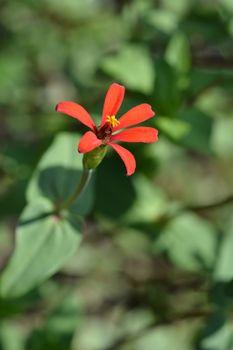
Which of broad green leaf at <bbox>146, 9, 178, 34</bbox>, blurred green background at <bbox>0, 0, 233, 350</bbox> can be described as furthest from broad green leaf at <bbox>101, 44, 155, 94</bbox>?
broad green leaf at <bbox>146, 9, 178, 34</bbox>

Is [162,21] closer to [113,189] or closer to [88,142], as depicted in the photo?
[113,189]

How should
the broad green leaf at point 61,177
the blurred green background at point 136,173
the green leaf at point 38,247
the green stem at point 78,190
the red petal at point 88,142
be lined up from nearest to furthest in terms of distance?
the red petal at point 88,142
the green stem at point 78,190
the green leaf at point 38,247
the broad green leaf at point 61,177
the blurred green background at point 136,173

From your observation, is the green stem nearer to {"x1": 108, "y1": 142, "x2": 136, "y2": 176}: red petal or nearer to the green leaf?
the green leaf

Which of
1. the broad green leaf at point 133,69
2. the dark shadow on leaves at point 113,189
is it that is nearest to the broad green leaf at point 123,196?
the dark shadow on leaves at point 113,189

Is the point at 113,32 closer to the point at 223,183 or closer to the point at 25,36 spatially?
the point at 25,36

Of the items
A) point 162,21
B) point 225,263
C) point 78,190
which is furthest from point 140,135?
point 162,21

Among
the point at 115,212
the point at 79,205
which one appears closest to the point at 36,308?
the point at 115,212

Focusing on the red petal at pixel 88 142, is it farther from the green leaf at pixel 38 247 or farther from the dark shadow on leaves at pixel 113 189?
the dark shadow on leaves at pixel 113 189
